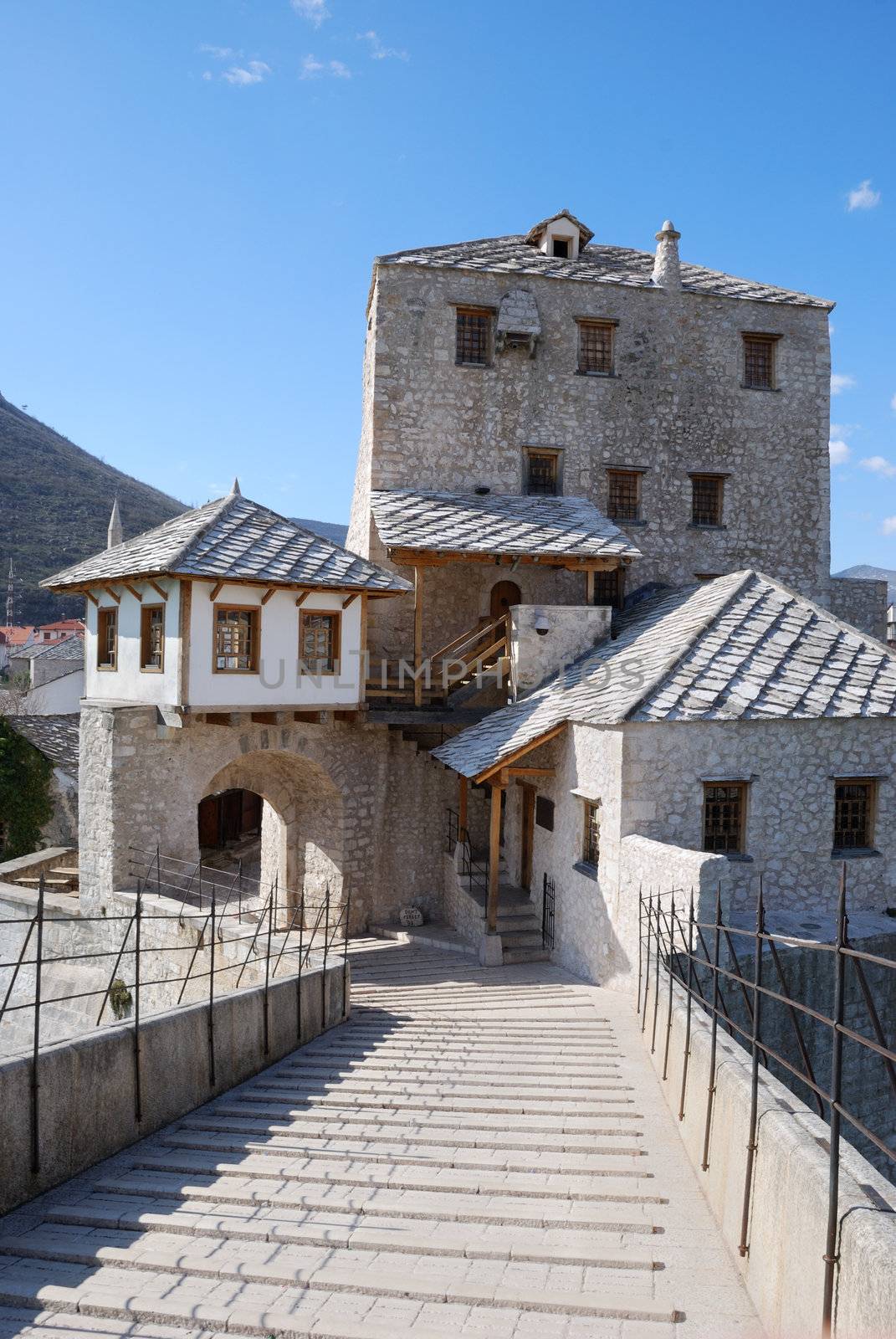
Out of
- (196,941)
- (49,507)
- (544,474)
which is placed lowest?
(196,941)

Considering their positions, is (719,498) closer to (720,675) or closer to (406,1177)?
(720,675)

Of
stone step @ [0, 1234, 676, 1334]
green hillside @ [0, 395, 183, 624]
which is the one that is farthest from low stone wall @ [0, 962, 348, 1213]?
Result: green hillside @ [0, 395, 183, 624]

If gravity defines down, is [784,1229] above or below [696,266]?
below

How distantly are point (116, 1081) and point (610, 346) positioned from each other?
19.8 metres

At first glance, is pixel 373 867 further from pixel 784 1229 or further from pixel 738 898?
pixel 784 1229

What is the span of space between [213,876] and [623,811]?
1469 cm

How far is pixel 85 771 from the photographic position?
16062 millimetres

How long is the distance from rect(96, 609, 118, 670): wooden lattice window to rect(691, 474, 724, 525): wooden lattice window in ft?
45.6

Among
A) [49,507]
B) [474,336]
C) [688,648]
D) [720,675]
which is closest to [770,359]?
[474,336]

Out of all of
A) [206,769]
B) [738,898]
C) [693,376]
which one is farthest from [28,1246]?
[693,376]

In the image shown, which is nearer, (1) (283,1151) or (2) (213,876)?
(1) (283,1151)

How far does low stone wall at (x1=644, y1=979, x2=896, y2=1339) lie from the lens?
11.6 ft

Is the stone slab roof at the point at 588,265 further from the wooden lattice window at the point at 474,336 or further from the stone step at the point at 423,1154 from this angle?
the stone step at the point at 423,1154

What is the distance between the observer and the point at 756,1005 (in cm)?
510
